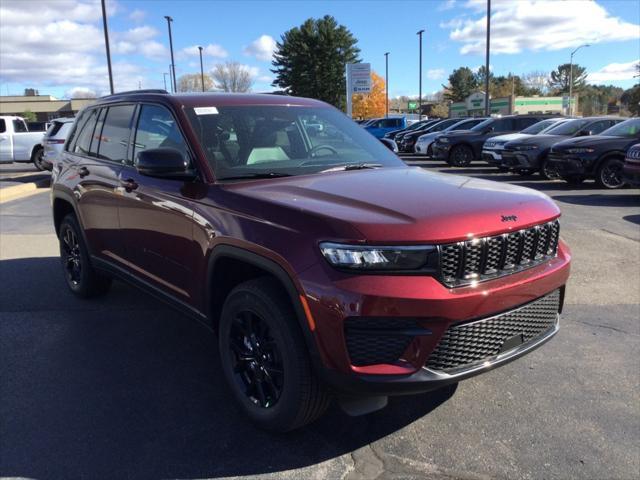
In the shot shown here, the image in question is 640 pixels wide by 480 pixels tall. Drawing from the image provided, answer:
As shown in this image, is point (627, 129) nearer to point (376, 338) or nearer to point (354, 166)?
point (354, 166)

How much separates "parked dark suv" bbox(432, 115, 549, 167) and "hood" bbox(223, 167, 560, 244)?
15.0 m

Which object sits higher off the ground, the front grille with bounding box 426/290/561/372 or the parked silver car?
the parked silver car

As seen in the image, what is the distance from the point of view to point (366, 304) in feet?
7.85

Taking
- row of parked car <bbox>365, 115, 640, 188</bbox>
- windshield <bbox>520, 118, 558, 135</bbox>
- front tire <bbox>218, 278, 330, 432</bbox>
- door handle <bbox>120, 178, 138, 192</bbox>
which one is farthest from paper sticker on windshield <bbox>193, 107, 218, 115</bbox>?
windshield <bbox>520, 118, 558, 135</bbox>

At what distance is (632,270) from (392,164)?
3.72m

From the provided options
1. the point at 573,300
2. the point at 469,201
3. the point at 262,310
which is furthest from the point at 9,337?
the point at 573,300

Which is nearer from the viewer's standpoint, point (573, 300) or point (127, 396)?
point (127, 396)

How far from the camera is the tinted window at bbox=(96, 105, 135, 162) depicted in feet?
14.1

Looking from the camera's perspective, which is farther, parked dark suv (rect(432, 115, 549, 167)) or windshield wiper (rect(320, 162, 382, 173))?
parked dark suv (rect(432, 115, 549, 167))

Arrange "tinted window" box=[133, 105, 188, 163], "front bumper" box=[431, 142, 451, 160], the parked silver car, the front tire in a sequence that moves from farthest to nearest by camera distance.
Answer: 1. "front bumper" box=[431, 142, 451, 160]
2. the parked silver car
3. "tinted window" box=[133, 105, 188, 163]
4. the front tire

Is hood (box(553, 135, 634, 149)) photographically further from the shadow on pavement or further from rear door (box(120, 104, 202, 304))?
rear door (box(120, 104, 202, 304))

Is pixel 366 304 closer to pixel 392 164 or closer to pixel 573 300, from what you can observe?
pixel 392 164

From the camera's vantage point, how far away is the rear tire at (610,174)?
1193 centimetres

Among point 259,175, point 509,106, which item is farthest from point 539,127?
point 509,106
